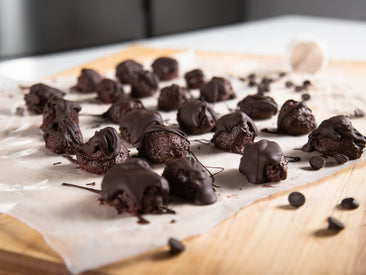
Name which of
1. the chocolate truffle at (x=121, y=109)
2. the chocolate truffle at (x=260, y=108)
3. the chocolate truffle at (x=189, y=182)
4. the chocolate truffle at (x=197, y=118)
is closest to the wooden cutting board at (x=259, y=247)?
the chocolate truffle at (x=189, y=182)

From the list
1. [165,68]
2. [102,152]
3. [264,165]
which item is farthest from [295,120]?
[165,68]

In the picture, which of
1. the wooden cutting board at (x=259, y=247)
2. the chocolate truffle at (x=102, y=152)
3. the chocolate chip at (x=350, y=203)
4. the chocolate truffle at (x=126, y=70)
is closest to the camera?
the wooden cutting board at (x=259, y=247)

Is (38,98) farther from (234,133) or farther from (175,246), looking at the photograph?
(175,246)

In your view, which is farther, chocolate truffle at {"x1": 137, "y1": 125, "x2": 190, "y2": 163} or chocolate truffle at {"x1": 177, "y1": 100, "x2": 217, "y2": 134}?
chocolate truffle at {"x1": 177, "y1": 100, "x2": 217, "y2": 134}

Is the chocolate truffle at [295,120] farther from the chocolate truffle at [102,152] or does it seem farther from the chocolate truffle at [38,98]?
the chocolate truffle at [38,98]

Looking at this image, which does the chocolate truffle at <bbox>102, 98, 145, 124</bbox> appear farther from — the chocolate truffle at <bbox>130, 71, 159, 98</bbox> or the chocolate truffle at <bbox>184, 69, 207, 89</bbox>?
the chocolate truffle at <bbox>184, 69, 207, 89</bbox>

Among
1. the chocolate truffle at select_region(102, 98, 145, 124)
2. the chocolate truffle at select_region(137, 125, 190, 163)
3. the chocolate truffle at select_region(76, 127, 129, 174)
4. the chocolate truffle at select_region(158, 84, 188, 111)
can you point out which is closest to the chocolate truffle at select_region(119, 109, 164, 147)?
the chocolate truffle at select_region(137, 125, 190, 163)
